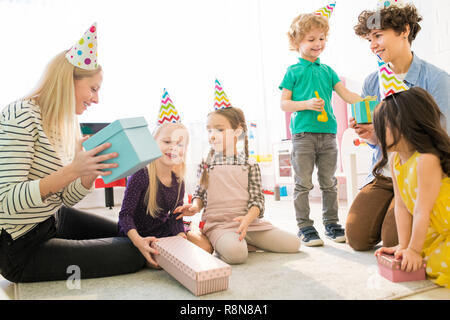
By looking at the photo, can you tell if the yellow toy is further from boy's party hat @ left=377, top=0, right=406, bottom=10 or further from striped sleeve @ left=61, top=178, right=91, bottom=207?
striped sleeve @ left=61, top=178, right=91, bottom=207

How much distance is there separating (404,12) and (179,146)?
35.9 inches

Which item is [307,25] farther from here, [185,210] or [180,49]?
[180,49]

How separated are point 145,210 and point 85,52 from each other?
51 cm

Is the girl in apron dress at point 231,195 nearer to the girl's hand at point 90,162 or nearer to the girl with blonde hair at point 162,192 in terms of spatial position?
the girl with blonde hair at point 162,192

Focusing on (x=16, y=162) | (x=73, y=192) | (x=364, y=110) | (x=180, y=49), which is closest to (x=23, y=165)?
(x=16, y=162)

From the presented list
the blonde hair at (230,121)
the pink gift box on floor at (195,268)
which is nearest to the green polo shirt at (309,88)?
the blonde hair at (230,121)

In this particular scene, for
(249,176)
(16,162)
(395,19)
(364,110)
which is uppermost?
(395,19)

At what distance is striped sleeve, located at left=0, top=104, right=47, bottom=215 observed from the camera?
784mm

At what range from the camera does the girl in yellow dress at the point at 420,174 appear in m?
0.80

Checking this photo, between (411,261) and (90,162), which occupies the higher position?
(90,162)

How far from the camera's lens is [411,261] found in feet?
2.65

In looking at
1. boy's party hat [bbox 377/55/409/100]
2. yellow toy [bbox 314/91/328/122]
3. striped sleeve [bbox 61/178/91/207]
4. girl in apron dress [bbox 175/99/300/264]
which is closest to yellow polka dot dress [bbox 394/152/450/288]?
boy's party hat [bbox 377/55/409/100]

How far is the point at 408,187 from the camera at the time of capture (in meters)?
0.86
